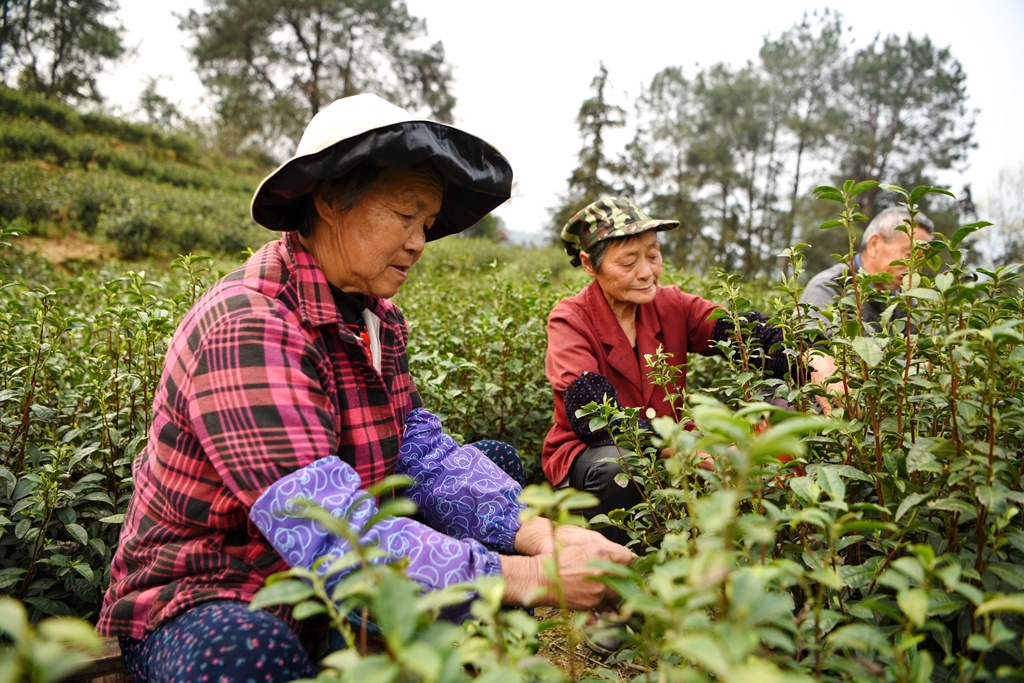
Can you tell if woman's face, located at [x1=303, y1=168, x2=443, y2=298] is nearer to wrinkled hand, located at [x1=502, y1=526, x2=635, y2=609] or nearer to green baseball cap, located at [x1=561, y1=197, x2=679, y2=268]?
wrinkled hand, located at [x1=502, y1=526, x2=635, y2=609]

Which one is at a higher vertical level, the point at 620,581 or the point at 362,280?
the point at 362,280

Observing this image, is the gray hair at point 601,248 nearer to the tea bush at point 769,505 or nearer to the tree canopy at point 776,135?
the tea bush at point 769,505

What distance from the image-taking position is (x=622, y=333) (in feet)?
8.93

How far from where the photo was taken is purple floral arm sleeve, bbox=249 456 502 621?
1.13 m

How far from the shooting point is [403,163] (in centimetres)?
145

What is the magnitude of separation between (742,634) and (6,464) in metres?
2.31

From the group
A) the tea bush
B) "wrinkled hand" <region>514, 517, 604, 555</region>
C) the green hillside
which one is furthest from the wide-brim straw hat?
the green hillside

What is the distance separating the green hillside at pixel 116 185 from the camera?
13062 millimetres

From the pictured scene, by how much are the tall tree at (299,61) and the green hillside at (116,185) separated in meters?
2.77

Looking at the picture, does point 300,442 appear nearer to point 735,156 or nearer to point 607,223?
point 607,223

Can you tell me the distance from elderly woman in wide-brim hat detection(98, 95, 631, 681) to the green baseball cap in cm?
94

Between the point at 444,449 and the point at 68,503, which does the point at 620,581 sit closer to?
the point at 444,449

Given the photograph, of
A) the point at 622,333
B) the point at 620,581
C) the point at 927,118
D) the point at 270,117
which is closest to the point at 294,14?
the point at 270,117

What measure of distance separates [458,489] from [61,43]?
30.0 meters
